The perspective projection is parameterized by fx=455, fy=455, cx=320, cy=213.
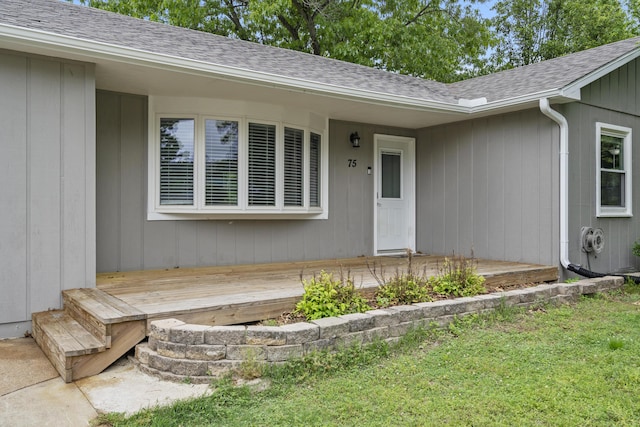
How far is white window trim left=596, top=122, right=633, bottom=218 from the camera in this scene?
6270 millimetres

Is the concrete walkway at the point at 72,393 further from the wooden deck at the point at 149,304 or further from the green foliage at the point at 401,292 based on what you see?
the green foliage at the point at 401,292

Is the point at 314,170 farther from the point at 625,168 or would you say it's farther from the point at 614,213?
the point at 625,168

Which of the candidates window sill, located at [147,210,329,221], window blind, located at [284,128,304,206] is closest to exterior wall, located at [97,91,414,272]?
window sill, located at [147,210,329,221]

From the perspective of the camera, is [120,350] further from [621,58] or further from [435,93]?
[621,58]

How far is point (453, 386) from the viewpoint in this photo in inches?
112

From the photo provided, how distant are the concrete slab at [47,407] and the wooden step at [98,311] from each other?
380 mm

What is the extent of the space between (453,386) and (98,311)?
2466 mm

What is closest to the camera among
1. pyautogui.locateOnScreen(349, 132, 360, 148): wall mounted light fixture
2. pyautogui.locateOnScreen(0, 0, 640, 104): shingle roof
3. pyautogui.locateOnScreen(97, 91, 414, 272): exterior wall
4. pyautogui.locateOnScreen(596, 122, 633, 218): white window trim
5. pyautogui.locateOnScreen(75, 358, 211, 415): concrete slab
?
pyautogui.locateOnScreen(75, 358, 211, 415): concrete slab

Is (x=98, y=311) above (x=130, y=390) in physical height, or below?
above

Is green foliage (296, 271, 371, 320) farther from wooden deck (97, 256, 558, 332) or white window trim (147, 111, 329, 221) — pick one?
white window trim (147, 111, 329, 221)

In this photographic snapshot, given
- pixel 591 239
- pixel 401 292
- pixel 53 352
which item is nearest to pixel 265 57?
pixel 401 292

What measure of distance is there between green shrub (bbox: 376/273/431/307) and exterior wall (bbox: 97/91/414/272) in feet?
7.73

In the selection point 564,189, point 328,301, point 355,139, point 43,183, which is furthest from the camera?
point 355,139

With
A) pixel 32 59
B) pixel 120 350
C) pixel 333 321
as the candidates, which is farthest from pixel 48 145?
pixel 333 321
